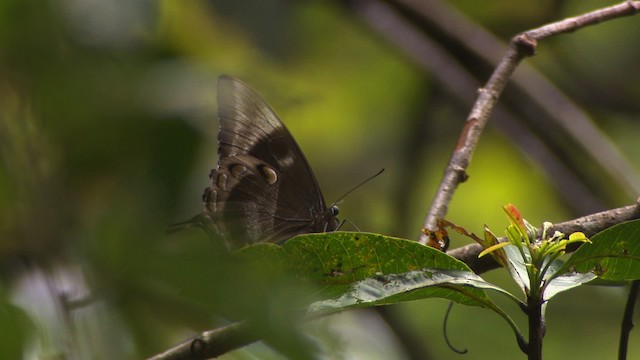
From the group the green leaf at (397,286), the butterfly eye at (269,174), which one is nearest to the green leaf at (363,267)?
the green leaf at (397,286)

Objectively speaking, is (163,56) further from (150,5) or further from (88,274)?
(88,274)

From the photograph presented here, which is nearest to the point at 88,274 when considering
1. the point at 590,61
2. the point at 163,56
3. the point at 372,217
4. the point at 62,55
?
the point at 62,55

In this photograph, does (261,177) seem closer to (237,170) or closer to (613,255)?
(237,170)

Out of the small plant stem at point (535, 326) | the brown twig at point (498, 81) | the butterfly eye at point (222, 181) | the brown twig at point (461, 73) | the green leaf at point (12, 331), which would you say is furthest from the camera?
the brown twig at point (461, 73)

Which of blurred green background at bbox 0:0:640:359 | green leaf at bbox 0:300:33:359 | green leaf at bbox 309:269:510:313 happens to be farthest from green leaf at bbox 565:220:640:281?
green leaf at bbox 0:300:33:359

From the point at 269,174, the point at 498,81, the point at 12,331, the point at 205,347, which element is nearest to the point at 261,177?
the point at 269,174

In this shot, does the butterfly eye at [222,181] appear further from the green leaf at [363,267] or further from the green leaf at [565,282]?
the green leaf at [565,282]
